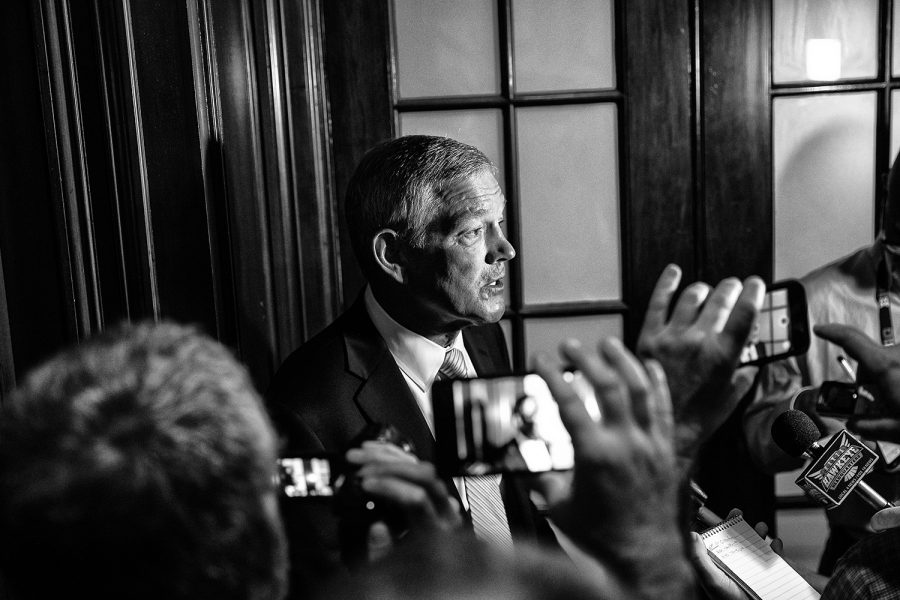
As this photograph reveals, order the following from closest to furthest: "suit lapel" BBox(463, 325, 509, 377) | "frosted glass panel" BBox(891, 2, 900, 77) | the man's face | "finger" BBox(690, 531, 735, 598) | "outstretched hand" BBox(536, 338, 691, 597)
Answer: "outstretched hand" BBox(536, 338, 691, 597)
"finger" BBox(690, 531, 735, 598)
the man's face
"suit lapel" BBox(463, 325, 509, 377)
"frosted glass panel" BBox(891, 2, 900, 77)

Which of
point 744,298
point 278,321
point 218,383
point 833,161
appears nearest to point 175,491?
point 218,383

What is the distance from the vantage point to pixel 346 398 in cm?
132

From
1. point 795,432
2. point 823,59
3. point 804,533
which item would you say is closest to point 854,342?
point 795,432

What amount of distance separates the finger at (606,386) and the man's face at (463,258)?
2.63ft

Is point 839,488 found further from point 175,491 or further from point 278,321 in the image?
point 278,321

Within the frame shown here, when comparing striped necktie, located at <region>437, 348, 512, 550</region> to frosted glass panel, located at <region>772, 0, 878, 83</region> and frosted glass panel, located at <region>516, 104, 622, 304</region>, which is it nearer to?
frosted glass panel, located at <region>516, 104, 622, 304</region>

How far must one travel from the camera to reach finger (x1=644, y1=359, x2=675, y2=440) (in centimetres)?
62

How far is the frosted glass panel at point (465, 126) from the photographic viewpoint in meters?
1.80

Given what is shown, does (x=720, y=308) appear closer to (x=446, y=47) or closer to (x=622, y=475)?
(x=622, y=475)

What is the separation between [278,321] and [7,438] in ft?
3.81

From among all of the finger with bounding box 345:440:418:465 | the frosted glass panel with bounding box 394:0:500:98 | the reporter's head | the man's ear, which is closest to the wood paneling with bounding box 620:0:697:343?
the frosted glass panel with bounding box 394:0:500:98

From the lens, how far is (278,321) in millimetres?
1651

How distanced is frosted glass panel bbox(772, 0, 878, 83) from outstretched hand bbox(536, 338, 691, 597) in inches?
56.9

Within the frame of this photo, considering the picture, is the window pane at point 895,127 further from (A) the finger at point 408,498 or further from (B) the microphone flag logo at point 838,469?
(A) the finger at point 408,498
